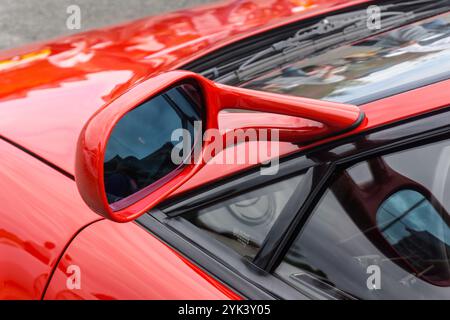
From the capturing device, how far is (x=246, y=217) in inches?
60.6

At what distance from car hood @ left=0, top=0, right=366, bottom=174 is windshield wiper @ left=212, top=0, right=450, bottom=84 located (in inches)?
5.2

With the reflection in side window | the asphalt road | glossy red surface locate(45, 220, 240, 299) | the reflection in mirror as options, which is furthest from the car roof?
the asphalt road

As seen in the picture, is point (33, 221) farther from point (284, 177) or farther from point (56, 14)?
point (56, 14)

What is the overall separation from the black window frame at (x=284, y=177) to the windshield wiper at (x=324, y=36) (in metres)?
0.65

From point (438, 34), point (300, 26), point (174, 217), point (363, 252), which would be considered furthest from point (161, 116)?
point (300, 26)

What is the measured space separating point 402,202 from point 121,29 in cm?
164

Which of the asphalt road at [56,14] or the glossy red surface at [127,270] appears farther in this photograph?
the asphalt road at [56,14]

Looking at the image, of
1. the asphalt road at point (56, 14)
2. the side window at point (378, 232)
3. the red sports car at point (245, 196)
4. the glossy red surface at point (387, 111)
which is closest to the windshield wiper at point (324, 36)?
the red sports car at point (245, 196)

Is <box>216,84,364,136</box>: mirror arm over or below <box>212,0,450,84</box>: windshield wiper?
→ below

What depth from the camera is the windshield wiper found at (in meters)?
2.19

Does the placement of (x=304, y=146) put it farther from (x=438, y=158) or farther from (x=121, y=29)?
(x=121, y=29)

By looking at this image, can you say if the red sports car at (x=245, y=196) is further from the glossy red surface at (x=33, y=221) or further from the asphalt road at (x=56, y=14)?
the asphalt road at (x=56, y=14)

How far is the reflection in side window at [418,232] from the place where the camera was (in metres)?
1.44

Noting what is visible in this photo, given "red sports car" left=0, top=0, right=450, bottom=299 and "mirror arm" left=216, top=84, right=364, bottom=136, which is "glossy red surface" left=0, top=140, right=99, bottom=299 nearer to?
"red sports car" left=0, top=0, right=450, bottom=299
